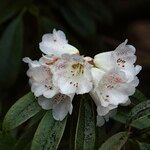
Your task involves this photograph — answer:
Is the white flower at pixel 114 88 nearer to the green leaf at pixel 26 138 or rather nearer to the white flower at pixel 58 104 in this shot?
the white flower at pixel 58 104

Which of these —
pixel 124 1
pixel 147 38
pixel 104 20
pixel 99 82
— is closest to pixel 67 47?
pixel 99 82

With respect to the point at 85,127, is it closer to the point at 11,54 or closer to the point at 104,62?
the point at 104,62

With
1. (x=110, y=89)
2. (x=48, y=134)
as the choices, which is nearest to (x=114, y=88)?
(x=110, y=89)

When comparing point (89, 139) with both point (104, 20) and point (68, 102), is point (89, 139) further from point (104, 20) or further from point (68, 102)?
point (104, 20)

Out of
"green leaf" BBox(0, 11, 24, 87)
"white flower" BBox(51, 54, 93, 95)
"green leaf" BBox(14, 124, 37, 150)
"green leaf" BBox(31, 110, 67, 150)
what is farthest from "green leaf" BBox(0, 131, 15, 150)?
"green leaf" BBox(0, 11, 24, 87)

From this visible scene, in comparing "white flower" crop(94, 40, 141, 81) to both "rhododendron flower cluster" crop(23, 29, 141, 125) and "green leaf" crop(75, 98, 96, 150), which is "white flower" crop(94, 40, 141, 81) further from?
"green leaf" crop(75, 98, 96, 150)
